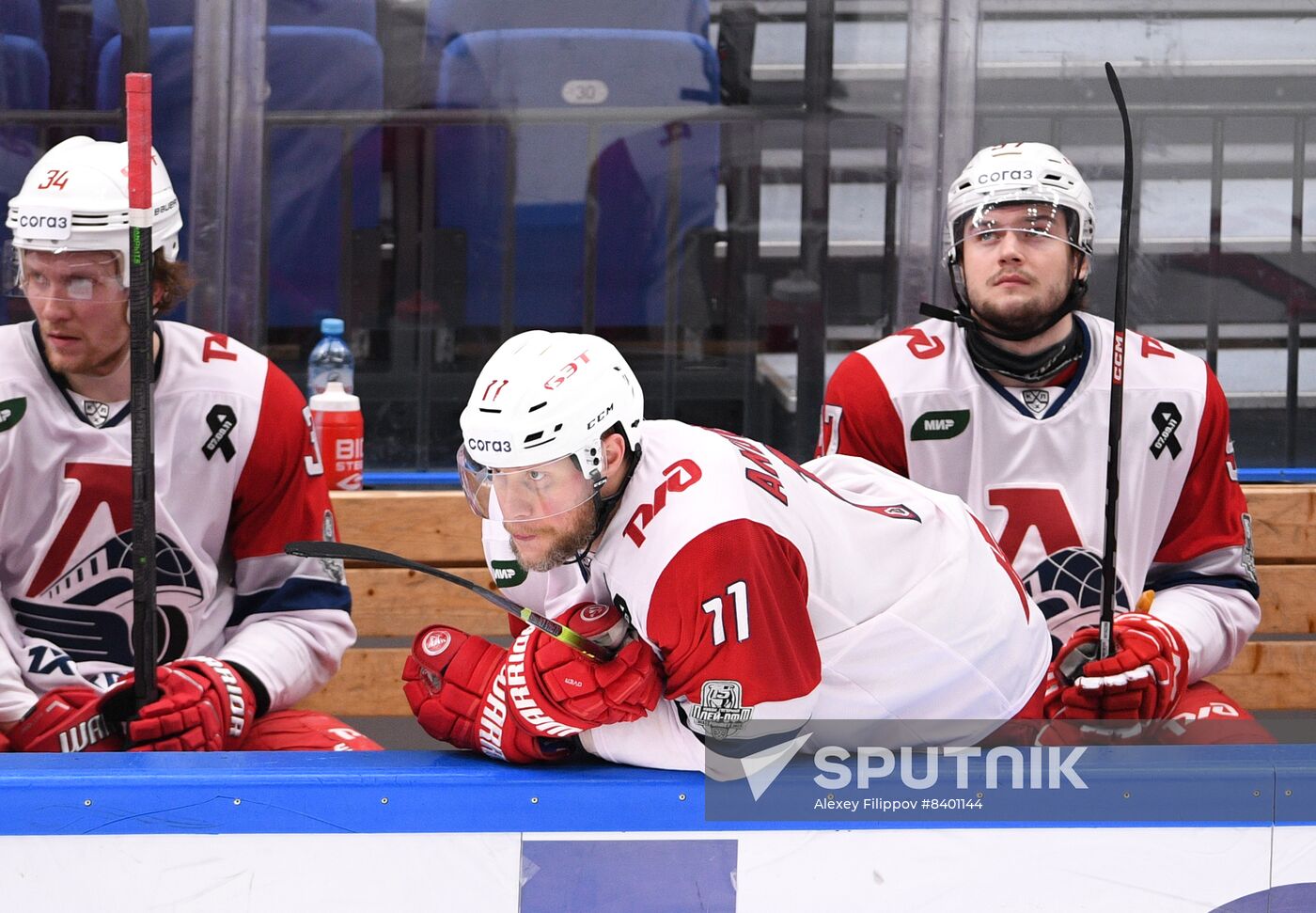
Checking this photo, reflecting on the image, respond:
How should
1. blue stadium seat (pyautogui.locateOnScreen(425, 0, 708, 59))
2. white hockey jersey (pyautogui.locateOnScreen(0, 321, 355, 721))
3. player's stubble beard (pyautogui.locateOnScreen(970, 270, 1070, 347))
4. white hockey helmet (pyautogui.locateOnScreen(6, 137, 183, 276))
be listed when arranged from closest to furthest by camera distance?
white hockey helmet (pyautogui.locateOnScreen(6, 137, 183, 276)) → white hockey jersey (pyautogui.locateOnScreen(0, 321, 355, 721)) → player's stubble beard (pyautogui.locateOnScreen(970, 270, 1070, 347)) → blue stadium seat (pyautogui.locateOnScreen(425, 0, 708, 59))

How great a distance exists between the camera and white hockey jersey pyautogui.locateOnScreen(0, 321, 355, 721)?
199cm

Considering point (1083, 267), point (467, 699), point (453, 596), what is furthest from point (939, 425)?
point (453, 596)

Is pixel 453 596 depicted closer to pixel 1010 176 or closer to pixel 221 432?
pixel 221 432

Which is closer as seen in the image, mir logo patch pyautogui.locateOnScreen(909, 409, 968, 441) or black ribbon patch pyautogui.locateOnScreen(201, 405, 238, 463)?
black ribbon patch pyautogui.locateOnScreen(201, 405, 238, 463)

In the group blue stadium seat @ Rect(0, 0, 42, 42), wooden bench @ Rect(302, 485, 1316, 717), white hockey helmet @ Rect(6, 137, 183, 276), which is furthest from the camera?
→ blue stadium seat @ Rect(0, 0, 42, 42)

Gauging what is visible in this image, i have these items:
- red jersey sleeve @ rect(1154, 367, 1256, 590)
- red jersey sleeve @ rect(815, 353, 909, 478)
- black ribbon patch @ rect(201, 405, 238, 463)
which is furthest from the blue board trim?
red jersey sleeve @ rect(815, 353, 909, 478)

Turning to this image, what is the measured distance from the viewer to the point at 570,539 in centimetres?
153

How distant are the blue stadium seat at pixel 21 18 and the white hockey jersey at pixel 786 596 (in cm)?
210

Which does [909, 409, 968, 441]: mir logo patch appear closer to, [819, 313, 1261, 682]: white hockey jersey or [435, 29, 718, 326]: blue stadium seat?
[819, 313, 1261, 682]: white hockey jersey

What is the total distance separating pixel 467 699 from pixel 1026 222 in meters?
1.16

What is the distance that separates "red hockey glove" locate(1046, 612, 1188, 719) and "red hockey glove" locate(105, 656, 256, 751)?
1062mm

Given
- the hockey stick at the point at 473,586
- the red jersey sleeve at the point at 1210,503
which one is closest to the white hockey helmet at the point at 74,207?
the hockey stick at the point at 473,586

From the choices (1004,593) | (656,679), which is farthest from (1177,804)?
(656,679)

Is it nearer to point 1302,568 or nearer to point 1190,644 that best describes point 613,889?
point 1190,644
